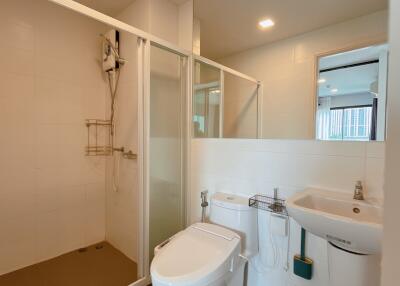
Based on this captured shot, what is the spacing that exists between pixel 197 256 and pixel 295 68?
51.3 inches

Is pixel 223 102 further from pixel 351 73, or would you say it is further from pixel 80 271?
pixel 80 271

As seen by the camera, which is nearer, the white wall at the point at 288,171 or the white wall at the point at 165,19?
the white wall at the point at 288,171

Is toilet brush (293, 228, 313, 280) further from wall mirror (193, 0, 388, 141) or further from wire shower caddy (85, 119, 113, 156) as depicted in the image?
wire shower caddy (85, 119, 113, 156)

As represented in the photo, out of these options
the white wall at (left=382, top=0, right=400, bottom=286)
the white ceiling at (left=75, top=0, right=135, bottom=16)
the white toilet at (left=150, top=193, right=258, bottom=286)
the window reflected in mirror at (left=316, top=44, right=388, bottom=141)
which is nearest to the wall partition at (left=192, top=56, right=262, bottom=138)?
the window reflected in mirror at (left=316, top=44, right=388, bottom=141)

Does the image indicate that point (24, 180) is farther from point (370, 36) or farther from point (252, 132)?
point (370, 36)

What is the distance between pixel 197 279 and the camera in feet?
3.28

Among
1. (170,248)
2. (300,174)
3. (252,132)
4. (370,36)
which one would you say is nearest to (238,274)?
(170,248)

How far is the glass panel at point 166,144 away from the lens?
1.68m

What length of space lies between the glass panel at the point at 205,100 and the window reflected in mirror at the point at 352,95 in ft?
Result: 2.66

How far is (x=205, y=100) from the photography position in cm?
193

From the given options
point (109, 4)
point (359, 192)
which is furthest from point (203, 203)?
point (109, 4)

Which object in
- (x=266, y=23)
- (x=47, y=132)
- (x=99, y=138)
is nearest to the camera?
(x=266, y=23)

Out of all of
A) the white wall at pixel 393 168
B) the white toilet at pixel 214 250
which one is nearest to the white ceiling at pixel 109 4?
the white toilet at pixel 214 250

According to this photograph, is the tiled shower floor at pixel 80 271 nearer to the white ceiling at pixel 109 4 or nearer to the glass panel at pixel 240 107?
the glass panel at pixel 240 107
